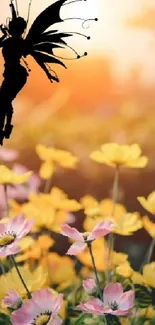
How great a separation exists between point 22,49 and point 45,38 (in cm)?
4

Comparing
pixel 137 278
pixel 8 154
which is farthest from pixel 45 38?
pixel 137 278

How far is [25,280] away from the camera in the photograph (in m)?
0.71

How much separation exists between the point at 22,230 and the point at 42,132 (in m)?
0.25

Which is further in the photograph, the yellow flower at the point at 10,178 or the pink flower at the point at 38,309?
the yellow flower at the point at 10,178

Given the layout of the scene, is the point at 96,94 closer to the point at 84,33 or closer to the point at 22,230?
the point at 84,33

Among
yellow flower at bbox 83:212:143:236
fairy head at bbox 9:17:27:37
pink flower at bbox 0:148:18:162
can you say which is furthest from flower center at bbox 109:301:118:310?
fairy head at bbox 9:17:27:37

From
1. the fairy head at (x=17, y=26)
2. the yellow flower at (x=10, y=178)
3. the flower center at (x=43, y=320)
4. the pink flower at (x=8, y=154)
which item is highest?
the fairy head at (x=17, y=26)

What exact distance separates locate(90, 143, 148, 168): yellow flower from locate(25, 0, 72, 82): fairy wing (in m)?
0.18

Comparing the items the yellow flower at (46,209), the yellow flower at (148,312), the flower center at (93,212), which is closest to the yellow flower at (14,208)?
the yellow flower at (46,209)

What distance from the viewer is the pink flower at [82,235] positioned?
0.63 meters

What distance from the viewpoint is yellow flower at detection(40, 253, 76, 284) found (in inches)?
29.5

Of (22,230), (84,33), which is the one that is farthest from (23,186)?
(84,33)

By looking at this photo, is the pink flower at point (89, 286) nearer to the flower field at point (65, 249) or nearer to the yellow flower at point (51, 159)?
the flower field at point (65, 249)

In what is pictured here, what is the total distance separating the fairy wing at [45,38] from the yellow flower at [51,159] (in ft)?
0.46
